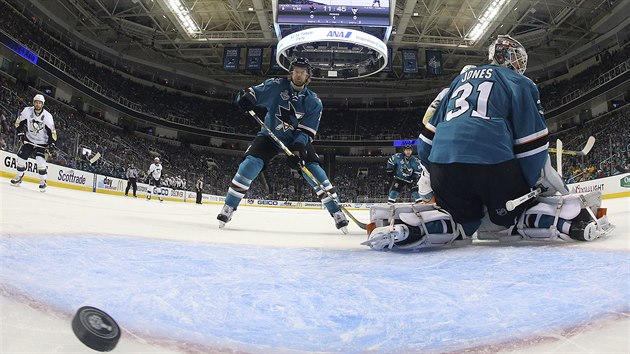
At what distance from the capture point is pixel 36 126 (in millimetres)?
6797

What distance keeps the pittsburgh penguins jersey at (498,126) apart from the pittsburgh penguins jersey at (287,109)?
6.43 feet

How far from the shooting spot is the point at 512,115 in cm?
207

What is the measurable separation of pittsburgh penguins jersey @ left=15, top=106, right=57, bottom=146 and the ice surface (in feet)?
20.7

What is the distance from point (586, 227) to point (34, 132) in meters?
7.95

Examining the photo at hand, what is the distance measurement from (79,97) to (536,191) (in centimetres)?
2404

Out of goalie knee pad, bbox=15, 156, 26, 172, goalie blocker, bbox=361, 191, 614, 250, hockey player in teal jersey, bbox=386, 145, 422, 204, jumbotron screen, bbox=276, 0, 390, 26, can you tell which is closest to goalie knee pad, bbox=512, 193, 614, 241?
goalie blocker, bbox=361, 191, 614, 250

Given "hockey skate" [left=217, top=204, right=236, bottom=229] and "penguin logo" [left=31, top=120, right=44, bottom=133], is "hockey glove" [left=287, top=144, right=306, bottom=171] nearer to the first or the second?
"hockey skate" [left=217, top=204, right=236, bottom=229]

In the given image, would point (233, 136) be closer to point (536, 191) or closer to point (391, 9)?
point (391, 9)

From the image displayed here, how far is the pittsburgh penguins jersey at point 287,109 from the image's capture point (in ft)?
12.7

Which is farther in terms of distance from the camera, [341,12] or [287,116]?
[341,12]

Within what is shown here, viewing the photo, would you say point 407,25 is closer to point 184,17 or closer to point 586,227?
point 184,17

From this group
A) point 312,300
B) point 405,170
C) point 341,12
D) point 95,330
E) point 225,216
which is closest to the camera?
point 95,330

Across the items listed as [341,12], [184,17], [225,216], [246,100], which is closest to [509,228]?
[225,216]

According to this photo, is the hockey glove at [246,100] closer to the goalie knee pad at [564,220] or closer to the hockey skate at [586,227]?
the goalie knee pad at [564,220]
